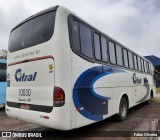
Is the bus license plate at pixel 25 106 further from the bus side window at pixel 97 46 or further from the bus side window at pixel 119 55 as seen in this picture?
the bus side window at pixel 119 55

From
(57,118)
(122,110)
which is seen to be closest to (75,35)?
(57,118)

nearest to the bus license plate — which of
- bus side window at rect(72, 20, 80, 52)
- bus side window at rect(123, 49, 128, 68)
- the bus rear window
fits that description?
the bus rear window

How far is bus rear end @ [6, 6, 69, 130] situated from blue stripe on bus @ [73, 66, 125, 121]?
54cm

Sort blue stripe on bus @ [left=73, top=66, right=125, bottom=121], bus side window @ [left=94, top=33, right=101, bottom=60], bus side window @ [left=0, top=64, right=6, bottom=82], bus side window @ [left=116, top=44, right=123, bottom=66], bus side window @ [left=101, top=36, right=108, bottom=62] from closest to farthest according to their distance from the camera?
blue stripe on bus @ [left=73, top=66, right=125, bottom=121] → bus side window @ [left=94, top=33, right=101, bottom=60] → bus side window @ [left=101, top=36, right=108, bottom=62] → bus side window @ [left=116, top=44, right=123, bottom=66] → bus side window @ [left=0, top=64, right=6, bottom=82]

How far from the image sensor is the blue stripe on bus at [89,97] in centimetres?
503

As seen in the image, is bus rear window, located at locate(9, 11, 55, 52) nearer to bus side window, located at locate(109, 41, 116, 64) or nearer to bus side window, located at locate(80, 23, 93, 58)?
bus side window, located at locate(80, 23, 93, 58)

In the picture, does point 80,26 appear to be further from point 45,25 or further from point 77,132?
point 77,132

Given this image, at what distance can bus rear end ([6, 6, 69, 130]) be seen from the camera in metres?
4.60

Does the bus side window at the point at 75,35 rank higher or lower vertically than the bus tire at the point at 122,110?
higher

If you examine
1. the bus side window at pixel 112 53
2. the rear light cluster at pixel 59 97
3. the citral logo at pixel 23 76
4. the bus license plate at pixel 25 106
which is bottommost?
the bus license plate at pixel 25 106

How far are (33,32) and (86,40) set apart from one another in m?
1.44

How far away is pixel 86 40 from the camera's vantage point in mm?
5727

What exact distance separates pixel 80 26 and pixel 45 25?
93 cm

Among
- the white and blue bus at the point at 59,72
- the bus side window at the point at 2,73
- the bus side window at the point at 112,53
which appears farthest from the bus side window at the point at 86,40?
the bus side window at the point at 2,73
